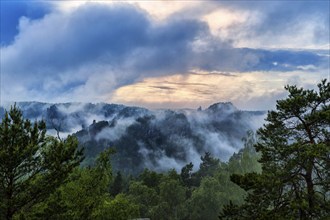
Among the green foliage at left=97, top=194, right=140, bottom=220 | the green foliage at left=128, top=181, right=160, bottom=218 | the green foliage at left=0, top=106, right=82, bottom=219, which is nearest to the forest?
the green foliage at left=0, top=106, right=82, bottom=219

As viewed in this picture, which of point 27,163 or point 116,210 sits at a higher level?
point 27,163

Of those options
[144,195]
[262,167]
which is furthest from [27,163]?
[144,195]

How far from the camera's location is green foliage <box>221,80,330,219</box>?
20.9 metres

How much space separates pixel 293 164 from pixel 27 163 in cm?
1536

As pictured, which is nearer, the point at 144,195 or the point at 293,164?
the point at 293,164

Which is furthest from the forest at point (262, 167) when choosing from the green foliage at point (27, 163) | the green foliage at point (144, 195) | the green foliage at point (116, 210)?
the green foliage at point (144, 195)

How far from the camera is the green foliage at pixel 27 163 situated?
64.1 ft

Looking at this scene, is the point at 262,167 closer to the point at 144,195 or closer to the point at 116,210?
the point at 116,210

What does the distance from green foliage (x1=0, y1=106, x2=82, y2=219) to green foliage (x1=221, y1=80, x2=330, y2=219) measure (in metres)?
10.7

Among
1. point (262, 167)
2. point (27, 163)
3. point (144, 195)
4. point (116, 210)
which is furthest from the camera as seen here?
point (144, 195)

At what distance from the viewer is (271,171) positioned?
2255cm

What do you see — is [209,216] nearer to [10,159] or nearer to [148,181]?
[148,181]

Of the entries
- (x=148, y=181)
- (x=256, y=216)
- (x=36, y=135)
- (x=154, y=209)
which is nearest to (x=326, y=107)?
(x=256, y=216)

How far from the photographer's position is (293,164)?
2125 centimetres
